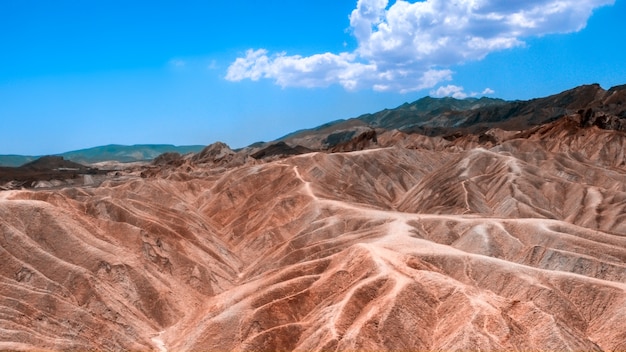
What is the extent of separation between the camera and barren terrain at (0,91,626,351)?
1746 inches

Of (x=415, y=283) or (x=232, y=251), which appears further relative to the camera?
(x=232, y=251)

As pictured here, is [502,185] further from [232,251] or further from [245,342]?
[245,342]

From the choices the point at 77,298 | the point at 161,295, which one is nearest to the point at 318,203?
the point at 161,295

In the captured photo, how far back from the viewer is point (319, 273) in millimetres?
57906

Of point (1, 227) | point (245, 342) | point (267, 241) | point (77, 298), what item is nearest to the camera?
point (245, 342)

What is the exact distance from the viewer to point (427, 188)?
4788 inches

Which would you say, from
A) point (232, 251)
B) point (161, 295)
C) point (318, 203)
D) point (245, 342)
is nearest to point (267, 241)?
point (232, 251)

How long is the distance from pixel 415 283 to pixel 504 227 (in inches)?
1262

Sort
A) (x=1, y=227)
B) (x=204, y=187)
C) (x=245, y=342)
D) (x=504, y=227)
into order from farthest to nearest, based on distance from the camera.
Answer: (x=204, y=187) → (x=504, y=227) → (x=1, y=227) → (x=245, y=342)

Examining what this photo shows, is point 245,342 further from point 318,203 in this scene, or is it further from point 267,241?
point 318,203

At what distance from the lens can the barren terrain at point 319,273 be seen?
44.3m

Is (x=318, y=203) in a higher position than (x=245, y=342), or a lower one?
higher

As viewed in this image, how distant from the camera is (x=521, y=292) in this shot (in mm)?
52625

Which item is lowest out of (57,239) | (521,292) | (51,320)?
(521,292)
